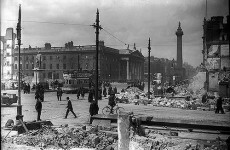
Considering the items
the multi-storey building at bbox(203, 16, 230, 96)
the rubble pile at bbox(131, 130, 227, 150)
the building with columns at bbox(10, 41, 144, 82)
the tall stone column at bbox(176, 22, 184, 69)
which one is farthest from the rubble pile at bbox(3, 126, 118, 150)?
the building with columns at bbox(10, 41, 144, 82)

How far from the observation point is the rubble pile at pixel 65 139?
1043 centimetres

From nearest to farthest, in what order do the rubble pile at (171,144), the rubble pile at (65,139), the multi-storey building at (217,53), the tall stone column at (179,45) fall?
the rubble pile at (171,144) < the rubble pile at (65,139) < the multi-storey building at (217,53) < the tall stone column at (179,45)

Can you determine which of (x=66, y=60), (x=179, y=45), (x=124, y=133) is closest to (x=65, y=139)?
(x=124, y=133)

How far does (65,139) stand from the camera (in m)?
10.9

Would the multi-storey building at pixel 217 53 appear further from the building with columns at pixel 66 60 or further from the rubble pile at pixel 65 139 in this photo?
the building with columns at pixel 66 60

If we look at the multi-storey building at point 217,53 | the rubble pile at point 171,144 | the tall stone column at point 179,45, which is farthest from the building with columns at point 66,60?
the rubble pile at point 171,144

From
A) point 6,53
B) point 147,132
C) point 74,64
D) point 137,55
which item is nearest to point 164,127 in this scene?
point 147,132

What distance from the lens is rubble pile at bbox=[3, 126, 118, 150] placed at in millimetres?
10430

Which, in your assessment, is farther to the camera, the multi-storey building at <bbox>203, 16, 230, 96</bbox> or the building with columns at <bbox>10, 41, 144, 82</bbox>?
the building with columns at <bbox>10, 41, 144, 82</bbox>

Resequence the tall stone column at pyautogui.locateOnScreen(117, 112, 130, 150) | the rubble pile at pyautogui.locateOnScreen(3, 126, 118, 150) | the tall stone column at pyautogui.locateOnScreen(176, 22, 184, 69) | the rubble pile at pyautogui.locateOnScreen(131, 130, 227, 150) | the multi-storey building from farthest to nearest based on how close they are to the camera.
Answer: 1. the tall stone column at pyautogui.locateOnScreen(176, 22, 184, 69)
2. the multi-storey building
3. the rubble pile at pyautogui.locateOnScreen(3, 126, 118, 150)
4. the rubble pile at pyautogui.locateOnScreen(131, 130, 227, 150)
5. the tall stone column at pyautogui.locateOnScreen(117, 112, 130, 150)

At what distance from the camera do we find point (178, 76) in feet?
225

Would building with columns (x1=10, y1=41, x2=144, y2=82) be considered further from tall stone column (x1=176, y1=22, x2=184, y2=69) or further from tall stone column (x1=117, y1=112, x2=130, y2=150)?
tall stone column (x1=117, y1=112, x2=130, y2=150)

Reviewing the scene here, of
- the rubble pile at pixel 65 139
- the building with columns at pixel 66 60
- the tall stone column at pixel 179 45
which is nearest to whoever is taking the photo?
the rubble pile at pixel 65 139

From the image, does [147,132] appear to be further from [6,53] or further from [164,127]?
[6,53]
